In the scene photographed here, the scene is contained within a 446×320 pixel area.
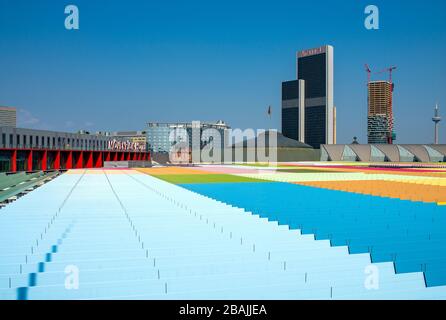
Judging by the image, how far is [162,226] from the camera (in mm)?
13188

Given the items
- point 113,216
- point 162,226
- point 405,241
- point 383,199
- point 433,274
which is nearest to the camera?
point 433,274

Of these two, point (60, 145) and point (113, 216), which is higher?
point (60, 145)

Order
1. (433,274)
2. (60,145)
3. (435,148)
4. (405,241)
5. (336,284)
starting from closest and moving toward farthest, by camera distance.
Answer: (336,284) → (433,274) → (405,241) → (60,145) → (435,148)

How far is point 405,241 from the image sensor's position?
11.5 metres

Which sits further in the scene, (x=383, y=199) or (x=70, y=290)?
(x=383, y=199)

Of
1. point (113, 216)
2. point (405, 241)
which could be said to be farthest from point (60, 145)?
point (405, 241)
